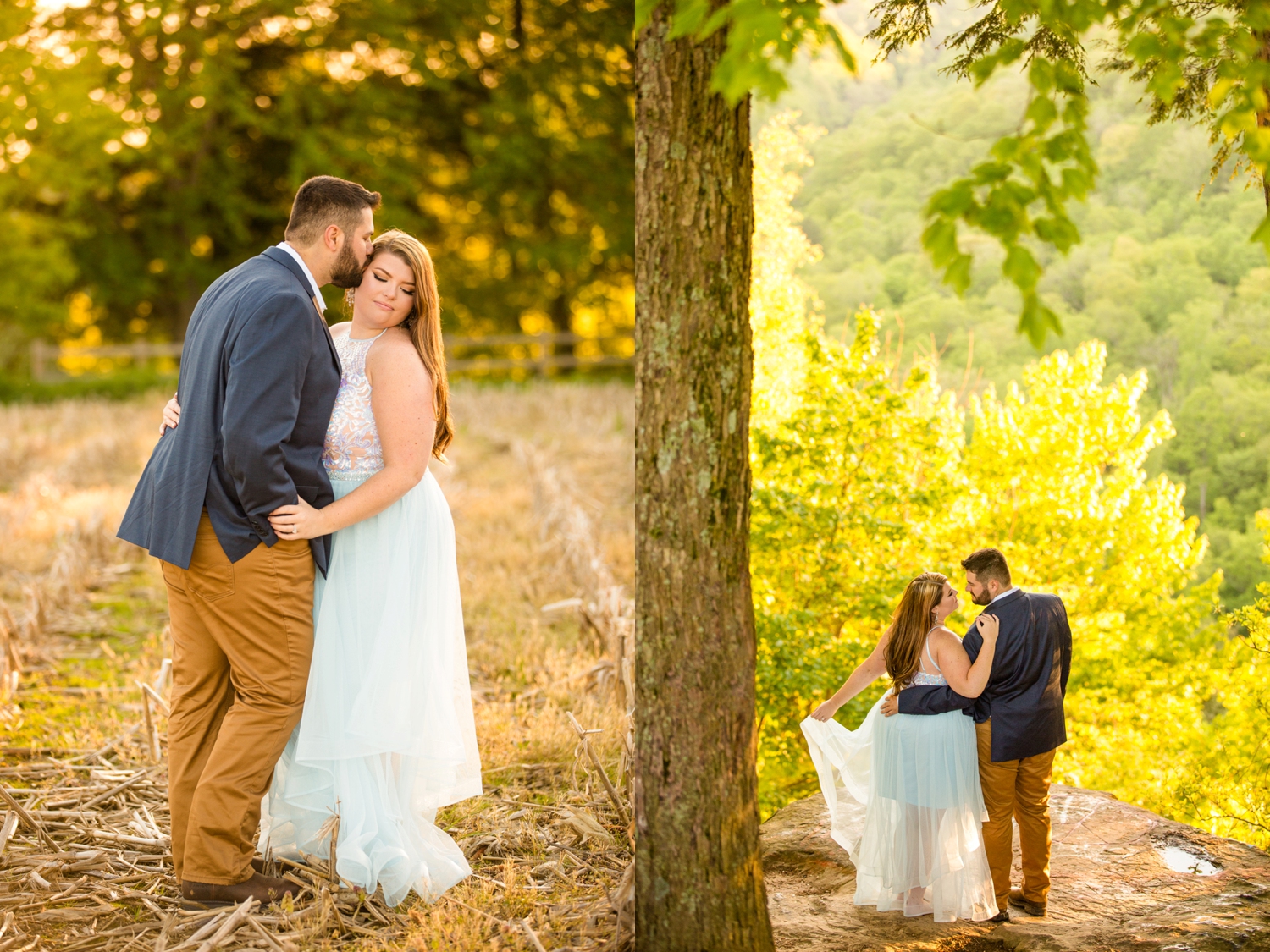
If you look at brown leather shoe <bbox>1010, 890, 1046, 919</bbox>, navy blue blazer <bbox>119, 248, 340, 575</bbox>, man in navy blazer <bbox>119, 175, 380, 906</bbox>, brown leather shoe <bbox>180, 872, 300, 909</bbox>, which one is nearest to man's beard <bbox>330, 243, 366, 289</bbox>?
man in navy blazer <bbox>119, 175, 380, 906</bbox>

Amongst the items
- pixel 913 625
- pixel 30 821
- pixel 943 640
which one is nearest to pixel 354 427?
pixel 30 821

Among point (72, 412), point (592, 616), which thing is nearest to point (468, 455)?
point (72, 412)

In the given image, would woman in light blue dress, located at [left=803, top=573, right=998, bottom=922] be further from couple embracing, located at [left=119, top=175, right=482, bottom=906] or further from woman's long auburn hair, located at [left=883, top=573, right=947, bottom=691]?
couple embracing, located at [left=119, top=175, right=482, bottom=906]

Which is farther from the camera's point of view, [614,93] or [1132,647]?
[614,93]

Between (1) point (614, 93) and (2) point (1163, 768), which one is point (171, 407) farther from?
(1) point (614, 93)

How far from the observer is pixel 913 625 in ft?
14.8

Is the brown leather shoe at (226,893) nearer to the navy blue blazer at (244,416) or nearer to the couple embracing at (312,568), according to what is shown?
the couple embracing at (312,568)

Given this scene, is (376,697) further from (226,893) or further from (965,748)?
(965,748)

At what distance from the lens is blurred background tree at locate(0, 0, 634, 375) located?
3044cm

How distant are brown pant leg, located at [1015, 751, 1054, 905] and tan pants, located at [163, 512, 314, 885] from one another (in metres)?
3.00

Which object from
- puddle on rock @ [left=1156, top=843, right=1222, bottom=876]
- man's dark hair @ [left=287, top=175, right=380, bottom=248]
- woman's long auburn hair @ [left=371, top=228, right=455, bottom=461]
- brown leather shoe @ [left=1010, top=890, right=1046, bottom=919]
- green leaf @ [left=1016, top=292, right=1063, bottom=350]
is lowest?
brown leather shoe @ [left=1010, top=890, right=1046, bottom=919]

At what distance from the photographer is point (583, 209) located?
33.8 m

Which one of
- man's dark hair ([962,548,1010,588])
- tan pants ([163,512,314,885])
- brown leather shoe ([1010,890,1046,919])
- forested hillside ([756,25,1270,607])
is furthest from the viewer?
forested hillside ([756,25,1270,607])

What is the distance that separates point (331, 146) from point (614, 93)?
895 cm
